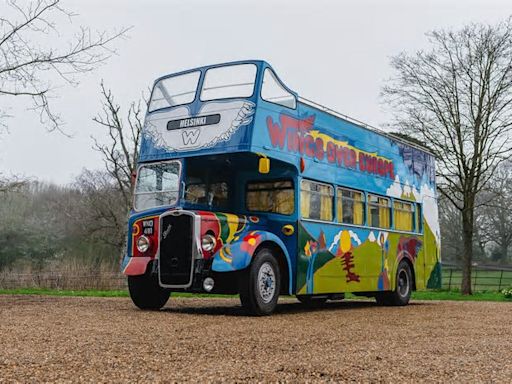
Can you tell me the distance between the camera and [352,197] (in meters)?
12.4

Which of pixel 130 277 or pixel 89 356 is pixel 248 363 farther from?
pixel 130 277

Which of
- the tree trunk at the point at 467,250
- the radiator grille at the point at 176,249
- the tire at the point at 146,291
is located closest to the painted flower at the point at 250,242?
the radiator grille at the point at 176,249

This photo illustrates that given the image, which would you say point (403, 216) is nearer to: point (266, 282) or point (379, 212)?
point (379, 212)

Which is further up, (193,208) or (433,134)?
(433,134)

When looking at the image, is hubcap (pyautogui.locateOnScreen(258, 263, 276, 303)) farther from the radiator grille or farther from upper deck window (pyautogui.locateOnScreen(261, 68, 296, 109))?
upper deck window (pyautogui.locateOnScreen(261, 68, 296, 109))

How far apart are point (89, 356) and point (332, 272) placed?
6.85 metres

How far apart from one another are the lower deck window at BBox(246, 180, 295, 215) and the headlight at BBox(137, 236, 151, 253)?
1.95 metres

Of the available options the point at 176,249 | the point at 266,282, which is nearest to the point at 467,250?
the point at 266,282

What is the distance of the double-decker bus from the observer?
9.55 meters

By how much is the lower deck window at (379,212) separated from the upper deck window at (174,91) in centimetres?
459

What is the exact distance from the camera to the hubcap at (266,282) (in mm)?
9617

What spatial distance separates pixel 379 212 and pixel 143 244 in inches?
221

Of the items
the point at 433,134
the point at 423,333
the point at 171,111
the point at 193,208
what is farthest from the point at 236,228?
the point at 433,134

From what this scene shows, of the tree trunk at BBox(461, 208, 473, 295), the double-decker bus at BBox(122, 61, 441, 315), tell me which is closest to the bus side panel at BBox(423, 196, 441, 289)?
the double-decker bus at BBox(122, 61, 441, 315)
